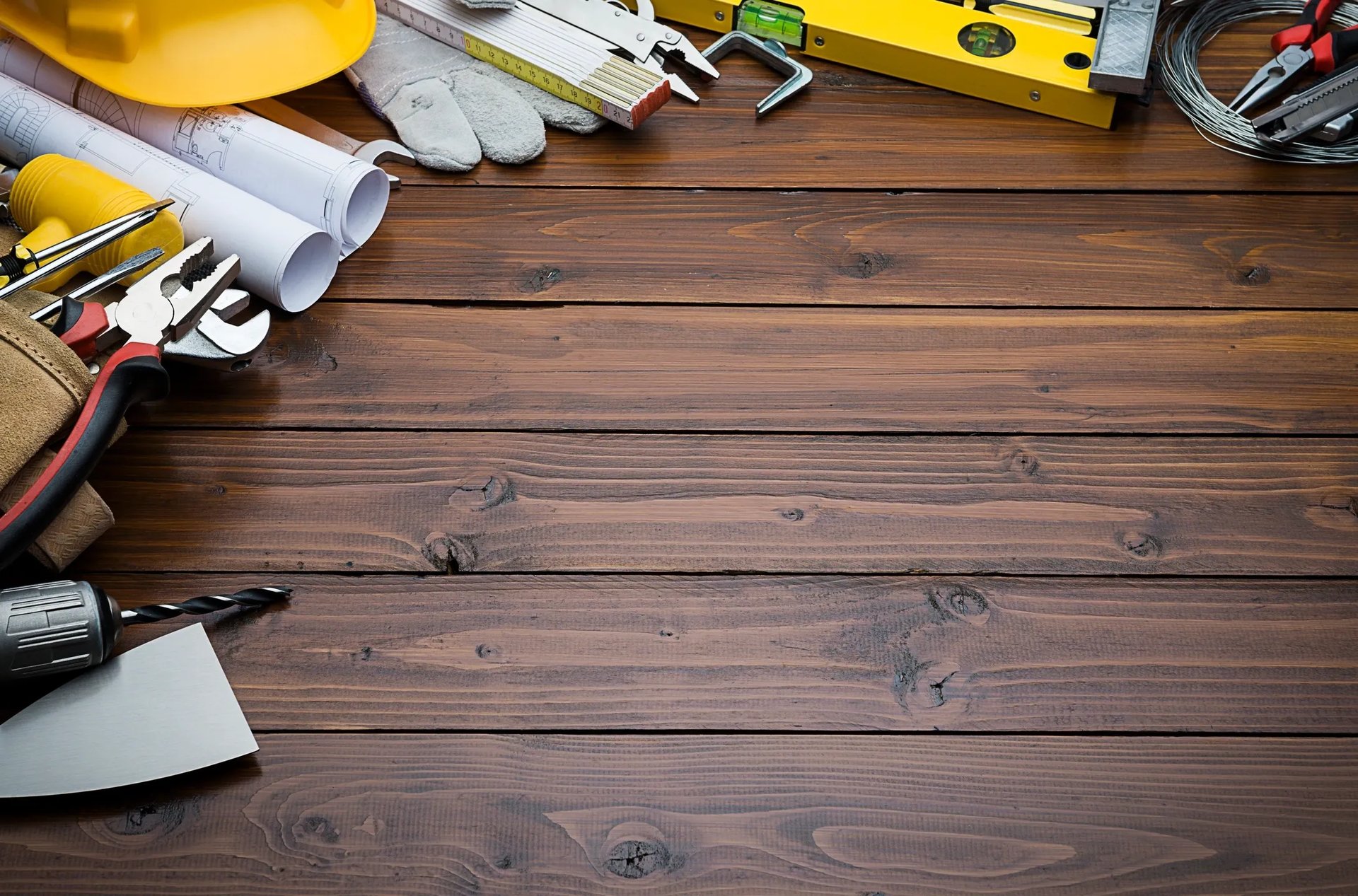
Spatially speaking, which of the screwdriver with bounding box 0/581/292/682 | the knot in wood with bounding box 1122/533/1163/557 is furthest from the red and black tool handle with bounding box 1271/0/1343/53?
the screwdriver with bounding box 0/581/292/682

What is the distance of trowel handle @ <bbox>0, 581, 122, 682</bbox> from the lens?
0.82 m

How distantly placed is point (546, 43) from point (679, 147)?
8.3 inches

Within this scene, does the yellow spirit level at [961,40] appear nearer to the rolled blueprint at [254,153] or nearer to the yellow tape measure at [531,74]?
the yellow tape measure at [531,74]

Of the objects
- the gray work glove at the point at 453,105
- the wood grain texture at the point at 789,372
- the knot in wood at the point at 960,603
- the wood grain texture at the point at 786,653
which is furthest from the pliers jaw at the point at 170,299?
the knot in wood at the point at 960,603

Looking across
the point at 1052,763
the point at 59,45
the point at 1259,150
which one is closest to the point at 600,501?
the point at 1052,763

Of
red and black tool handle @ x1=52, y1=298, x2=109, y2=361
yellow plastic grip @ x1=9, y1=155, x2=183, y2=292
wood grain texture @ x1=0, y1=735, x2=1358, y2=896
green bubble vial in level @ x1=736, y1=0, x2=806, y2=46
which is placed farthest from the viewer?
green bubble vial in level @ x1=736, y1=0, x2=806, y2=46

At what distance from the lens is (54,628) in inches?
32.7

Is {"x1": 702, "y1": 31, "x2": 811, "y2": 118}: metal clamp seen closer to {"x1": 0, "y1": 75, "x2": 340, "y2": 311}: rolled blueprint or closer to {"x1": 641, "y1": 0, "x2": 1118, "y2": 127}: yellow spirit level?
{"x1": 641, "y1": 0, "x2": 1118, "y2": 127}: yellow spirit level

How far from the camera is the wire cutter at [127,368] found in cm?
84

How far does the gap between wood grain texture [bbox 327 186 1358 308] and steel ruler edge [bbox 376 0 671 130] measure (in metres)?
0.11

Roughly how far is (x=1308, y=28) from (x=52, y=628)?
1464mm

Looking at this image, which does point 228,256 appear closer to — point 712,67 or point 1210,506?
point 712,67

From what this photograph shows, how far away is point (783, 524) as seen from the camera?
1.00m

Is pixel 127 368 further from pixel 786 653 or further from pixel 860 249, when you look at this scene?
pixel 860 249
